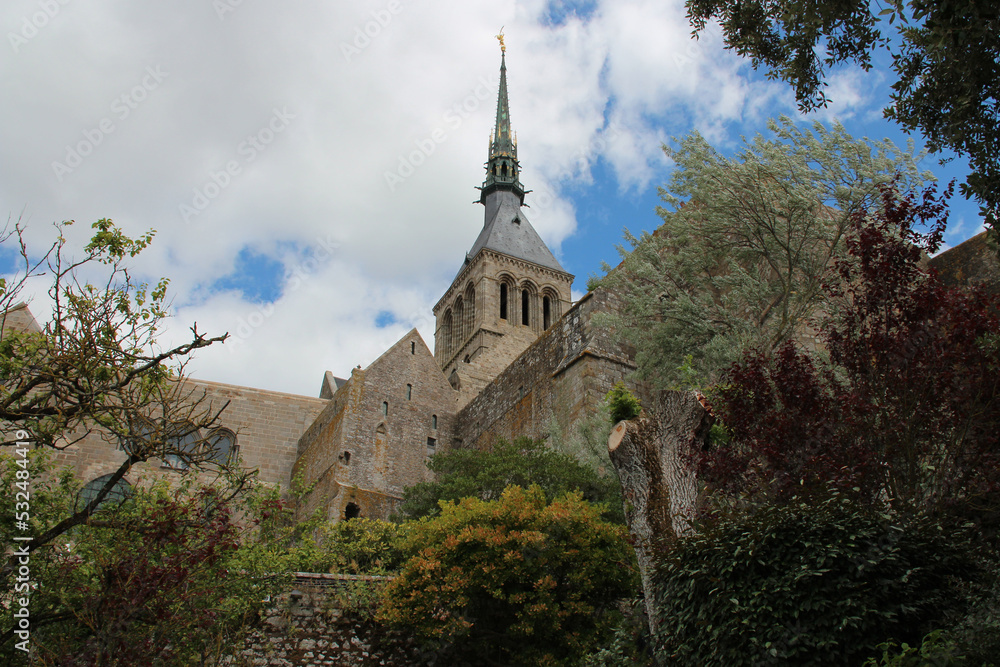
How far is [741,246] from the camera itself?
1195cm

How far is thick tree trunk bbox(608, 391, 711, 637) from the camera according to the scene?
7.07 metres

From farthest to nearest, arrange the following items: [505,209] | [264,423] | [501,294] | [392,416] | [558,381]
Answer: [505,209], [501,294], [264,423], [392,416], [558,381]

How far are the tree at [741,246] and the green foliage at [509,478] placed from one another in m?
1.92

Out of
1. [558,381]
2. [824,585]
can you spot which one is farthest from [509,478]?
[824,585]

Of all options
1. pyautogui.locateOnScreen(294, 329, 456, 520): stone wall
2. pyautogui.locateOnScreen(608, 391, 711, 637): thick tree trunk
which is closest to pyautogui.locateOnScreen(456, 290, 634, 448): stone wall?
pyautogui.locateOnScreen(294, 329, 456, 520): stone wall

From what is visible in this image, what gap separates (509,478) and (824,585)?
761cm

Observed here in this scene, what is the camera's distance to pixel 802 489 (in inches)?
255

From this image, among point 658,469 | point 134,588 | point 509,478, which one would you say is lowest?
point 134,588

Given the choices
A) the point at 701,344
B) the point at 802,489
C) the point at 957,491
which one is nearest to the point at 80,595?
the point at 802,489

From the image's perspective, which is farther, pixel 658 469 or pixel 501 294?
pixel 501 294

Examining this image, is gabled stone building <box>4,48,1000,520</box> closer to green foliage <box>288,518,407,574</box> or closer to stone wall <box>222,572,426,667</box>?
green foliage <box>288,518,407,574</box>

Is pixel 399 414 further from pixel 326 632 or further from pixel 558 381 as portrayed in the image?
pixel 326 632

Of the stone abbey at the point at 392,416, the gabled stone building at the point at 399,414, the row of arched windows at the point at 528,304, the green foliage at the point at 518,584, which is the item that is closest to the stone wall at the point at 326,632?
the green foliage at the point at 518,584

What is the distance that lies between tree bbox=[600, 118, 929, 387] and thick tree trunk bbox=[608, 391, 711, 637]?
3.07m
